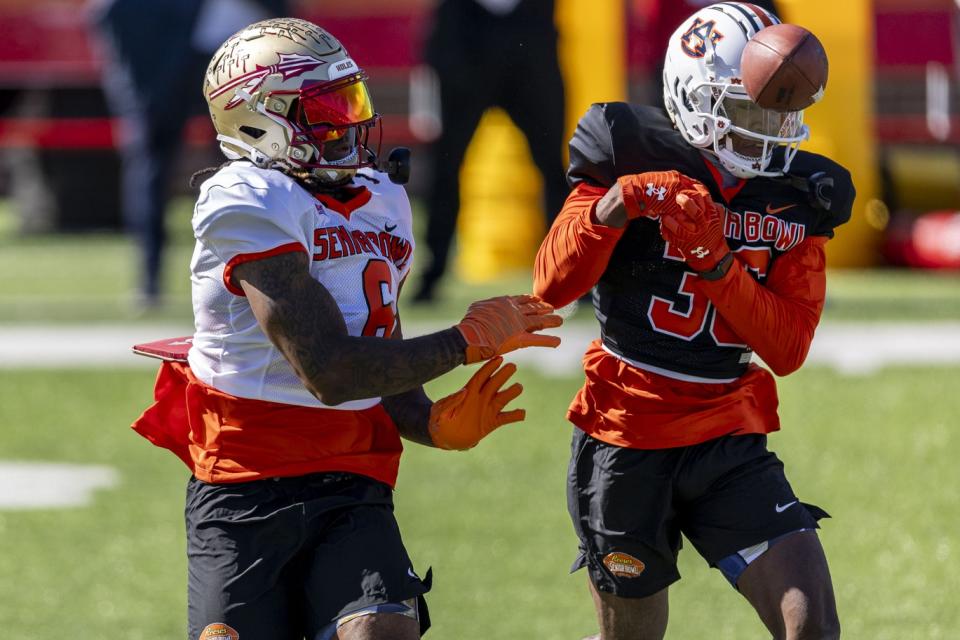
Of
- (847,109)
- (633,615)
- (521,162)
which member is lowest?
(521,162)

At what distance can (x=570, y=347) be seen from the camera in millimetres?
8859

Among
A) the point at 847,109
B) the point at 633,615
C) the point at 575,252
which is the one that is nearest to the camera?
the point at 575,252

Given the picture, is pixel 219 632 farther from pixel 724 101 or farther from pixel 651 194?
pixel 724 101

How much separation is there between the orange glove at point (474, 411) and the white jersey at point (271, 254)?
0.17 meters

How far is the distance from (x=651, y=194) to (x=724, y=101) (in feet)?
1.07

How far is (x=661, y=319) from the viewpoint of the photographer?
3.86 m

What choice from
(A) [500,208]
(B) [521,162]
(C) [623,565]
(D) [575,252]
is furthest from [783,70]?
(B) [521,162]

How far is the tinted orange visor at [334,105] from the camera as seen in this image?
341 cm

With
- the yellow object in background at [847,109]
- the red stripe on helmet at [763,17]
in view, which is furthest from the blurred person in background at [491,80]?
the red stripe on helmet at [763,17]

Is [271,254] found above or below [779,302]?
above

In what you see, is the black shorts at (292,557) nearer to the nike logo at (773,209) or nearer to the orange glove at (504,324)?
the orange glove at (504,324)

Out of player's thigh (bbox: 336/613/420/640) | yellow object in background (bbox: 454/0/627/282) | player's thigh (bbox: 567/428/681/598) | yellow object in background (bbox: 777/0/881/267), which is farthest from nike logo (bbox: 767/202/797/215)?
yellow object in background (bbox: 777/0/881/267)

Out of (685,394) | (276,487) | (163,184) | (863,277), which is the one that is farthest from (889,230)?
(276,487)

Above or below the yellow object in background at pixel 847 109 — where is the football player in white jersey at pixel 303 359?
above
